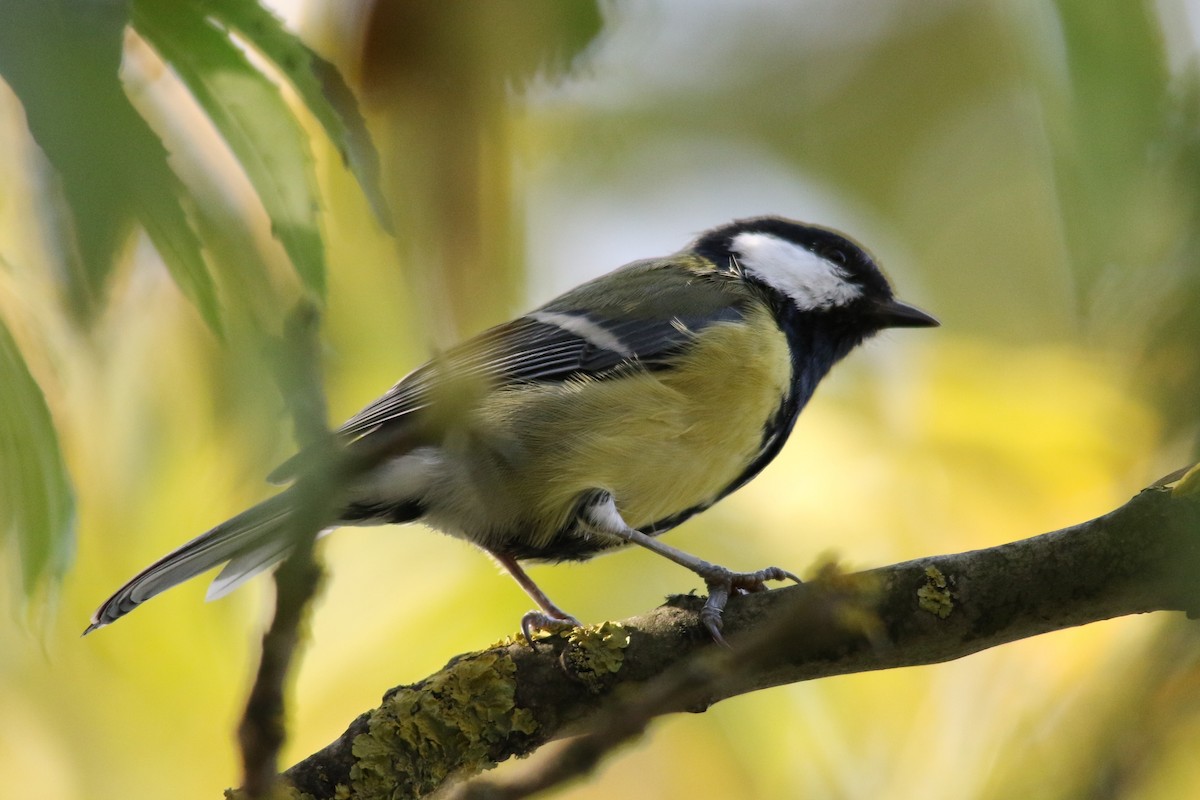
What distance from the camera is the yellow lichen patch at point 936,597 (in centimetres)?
→ 172

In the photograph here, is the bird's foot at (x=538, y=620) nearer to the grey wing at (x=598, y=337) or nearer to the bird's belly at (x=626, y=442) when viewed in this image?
the bird's belly at (x=626, y=442)

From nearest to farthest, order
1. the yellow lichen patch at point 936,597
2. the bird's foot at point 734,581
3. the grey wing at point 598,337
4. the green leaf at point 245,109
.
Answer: the green leaf at point 245,109 < the yellow lichen patch at point 936,597 < the bird's foot at point 734,581 < the grey wing at point 598,337

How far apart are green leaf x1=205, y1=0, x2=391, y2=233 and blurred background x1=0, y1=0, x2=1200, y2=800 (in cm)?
2

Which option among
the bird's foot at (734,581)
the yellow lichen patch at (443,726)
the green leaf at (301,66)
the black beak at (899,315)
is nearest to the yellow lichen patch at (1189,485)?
the bird's foot at (734,581)

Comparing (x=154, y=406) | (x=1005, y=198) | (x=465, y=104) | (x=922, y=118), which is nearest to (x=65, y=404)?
(x=154, y=406)

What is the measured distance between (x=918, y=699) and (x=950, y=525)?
535 millimetres

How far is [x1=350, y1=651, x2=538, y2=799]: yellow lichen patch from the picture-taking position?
1875mm

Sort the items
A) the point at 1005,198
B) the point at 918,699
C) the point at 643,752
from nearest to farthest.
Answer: the point at 918,699
the point at 643,752
the point at 1005,198

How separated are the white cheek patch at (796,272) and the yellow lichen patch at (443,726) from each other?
5.19ft

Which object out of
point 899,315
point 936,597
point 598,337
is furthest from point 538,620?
point 899,315

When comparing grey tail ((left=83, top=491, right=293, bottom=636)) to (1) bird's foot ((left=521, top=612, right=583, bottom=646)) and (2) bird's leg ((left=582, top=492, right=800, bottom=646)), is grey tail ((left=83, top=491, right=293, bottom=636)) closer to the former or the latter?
(1) bird's foot ((left=521, top=612, right=583, bottom=646))

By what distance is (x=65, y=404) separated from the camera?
3.69 ft

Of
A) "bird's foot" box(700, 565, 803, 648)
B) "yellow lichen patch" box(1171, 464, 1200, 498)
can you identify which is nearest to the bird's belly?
"bird's foot" box(700, 565, 803, 648)

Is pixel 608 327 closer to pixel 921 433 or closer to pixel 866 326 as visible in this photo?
pixel 866 326
